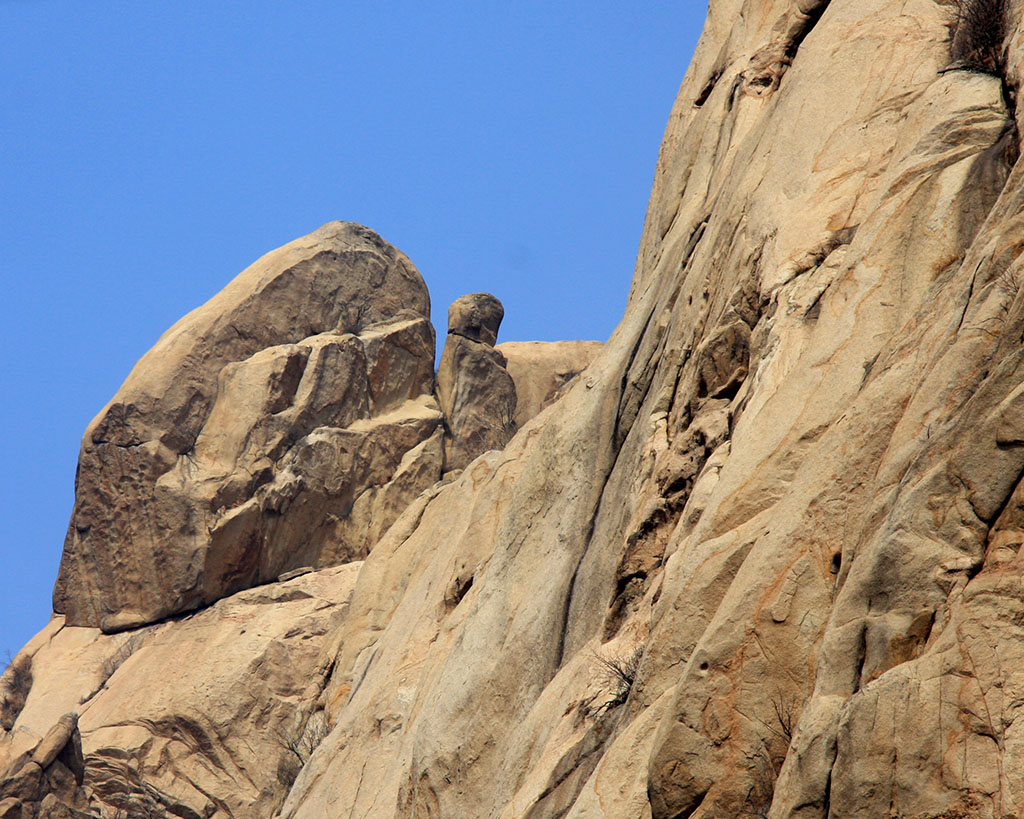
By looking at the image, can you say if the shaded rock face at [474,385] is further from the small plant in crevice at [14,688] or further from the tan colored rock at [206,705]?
the small plant in crevice at [14,688]

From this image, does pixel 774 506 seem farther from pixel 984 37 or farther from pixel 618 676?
pixel 984 37

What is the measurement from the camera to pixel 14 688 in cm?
3328

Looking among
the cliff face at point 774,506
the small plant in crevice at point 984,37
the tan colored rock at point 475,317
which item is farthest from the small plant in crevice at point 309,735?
the tan colored rock at point 475,317

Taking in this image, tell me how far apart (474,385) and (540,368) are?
5304mm

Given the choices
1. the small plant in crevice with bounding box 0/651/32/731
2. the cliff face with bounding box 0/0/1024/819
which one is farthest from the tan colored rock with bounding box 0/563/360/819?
the cliff face with bounding box 0/0/1024/819

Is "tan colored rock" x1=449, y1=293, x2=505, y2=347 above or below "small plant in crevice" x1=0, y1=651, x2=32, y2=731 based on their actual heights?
above

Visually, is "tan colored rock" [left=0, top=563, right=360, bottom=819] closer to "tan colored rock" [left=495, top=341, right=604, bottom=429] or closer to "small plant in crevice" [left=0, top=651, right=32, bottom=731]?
"small plant in crevice" [left=0, top=651, right=32, bottom=731]

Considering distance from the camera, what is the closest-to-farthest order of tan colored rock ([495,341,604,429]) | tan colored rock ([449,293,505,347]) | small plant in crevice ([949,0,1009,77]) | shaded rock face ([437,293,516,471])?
small plant in crevice ([949,0,1009,77]), shaded rock face ([437,293,516,471]), tan colored rock ([449,293,505,347]), tan colored rock ([495,341,604,429])

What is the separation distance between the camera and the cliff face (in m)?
5.77

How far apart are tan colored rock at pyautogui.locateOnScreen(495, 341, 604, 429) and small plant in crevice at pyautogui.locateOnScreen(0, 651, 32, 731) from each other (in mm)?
16397

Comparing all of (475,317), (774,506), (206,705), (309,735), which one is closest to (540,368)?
(475,317)

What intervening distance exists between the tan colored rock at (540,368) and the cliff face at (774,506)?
20.7 metres

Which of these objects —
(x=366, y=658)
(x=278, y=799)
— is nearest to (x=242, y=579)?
(x=278, y=799)

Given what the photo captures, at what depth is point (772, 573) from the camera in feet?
23.8
